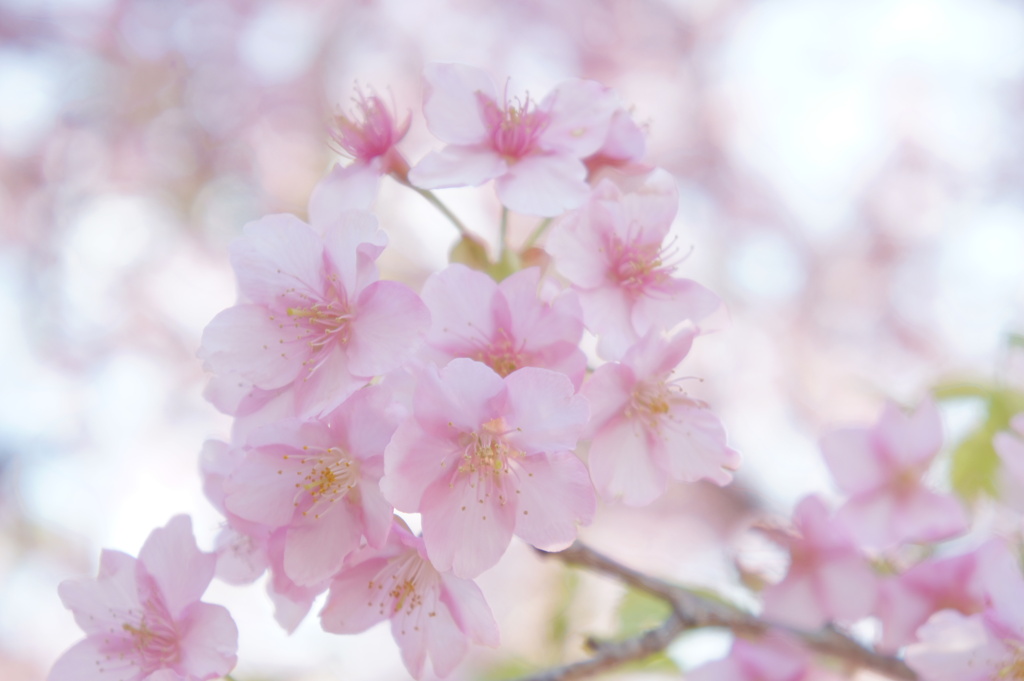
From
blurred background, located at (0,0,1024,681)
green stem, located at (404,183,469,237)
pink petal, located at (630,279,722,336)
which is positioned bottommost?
blurred background, located at (0,0,1024,681)

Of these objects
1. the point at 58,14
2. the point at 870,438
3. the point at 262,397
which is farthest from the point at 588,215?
the point at 58,14

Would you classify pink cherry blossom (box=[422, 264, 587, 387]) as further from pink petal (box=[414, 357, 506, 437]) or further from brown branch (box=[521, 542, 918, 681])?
brown branch (box=[521, 542, 918, 681])

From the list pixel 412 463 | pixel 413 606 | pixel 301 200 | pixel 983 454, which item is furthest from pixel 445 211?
pixel 301 200

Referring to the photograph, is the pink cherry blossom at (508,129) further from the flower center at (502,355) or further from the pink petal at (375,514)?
the pink petal at (375,514)

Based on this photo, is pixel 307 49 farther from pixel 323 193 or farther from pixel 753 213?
pixel 323 193

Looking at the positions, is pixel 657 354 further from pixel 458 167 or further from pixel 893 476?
pixel 893 476

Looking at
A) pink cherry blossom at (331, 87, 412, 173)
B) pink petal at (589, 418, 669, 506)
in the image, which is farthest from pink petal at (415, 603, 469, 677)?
pink cherry blossom at (331, 87, 412, 173)
